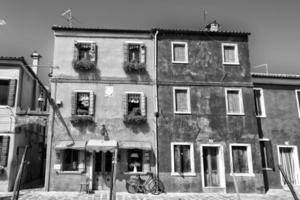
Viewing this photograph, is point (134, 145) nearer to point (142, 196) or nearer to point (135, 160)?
point (135, 160)

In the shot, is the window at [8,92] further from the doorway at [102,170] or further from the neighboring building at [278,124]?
the neighboring building at [278,124]

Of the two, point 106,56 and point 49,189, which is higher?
point 106,56

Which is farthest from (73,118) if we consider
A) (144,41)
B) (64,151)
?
(144,41)

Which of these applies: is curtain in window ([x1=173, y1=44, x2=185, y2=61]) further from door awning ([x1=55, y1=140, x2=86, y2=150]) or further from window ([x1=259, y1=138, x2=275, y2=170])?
door awning ([x1=55, y1=140, x2=86, y2=150])

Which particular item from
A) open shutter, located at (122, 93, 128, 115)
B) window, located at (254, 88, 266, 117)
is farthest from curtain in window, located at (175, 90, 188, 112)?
window, located at (254, 88, 266, 117)

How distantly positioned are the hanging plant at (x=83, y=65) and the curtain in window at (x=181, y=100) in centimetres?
563

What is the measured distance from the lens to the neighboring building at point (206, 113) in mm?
14734

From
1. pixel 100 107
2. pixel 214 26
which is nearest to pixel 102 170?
pixel 100 107

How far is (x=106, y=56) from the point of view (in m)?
15.8

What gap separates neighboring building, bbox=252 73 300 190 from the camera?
15852mm

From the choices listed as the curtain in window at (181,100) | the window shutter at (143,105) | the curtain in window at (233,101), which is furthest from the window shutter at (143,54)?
the curtain in window at (233,101)

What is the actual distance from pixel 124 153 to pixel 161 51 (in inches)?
271

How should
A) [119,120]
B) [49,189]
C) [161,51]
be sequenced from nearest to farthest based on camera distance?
[49,189], [119,120], [161,51]

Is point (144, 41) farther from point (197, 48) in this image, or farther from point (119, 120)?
point (119, 120)
